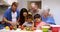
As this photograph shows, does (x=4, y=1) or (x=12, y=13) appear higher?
(x=4, y=1)

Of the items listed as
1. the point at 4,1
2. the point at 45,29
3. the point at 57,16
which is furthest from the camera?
the point at 57,16

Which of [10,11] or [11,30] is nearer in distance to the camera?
A: [11,30]

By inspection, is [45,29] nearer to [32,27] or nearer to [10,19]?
[32,27]

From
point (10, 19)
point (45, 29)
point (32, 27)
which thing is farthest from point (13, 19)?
point (45, 29)

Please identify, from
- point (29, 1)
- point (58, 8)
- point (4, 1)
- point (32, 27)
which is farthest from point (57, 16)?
point (32, 27)

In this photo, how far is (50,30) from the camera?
168cm

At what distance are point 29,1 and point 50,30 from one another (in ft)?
7.35

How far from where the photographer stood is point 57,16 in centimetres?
376

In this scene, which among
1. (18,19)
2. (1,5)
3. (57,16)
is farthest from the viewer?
(57,16)

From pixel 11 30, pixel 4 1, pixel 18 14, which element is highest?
pixel 4 1

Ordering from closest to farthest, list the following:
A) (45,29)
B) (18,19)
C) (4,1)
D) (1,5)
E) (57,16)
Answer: (45,29), (18,19), (4,1), (1,5), (57,16)

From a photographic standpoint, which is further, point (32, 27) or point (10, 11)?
point (10, 11)

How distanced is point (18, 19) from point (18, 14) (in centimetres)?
13

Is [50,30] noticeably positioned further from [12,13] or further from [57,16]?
[57,16]
